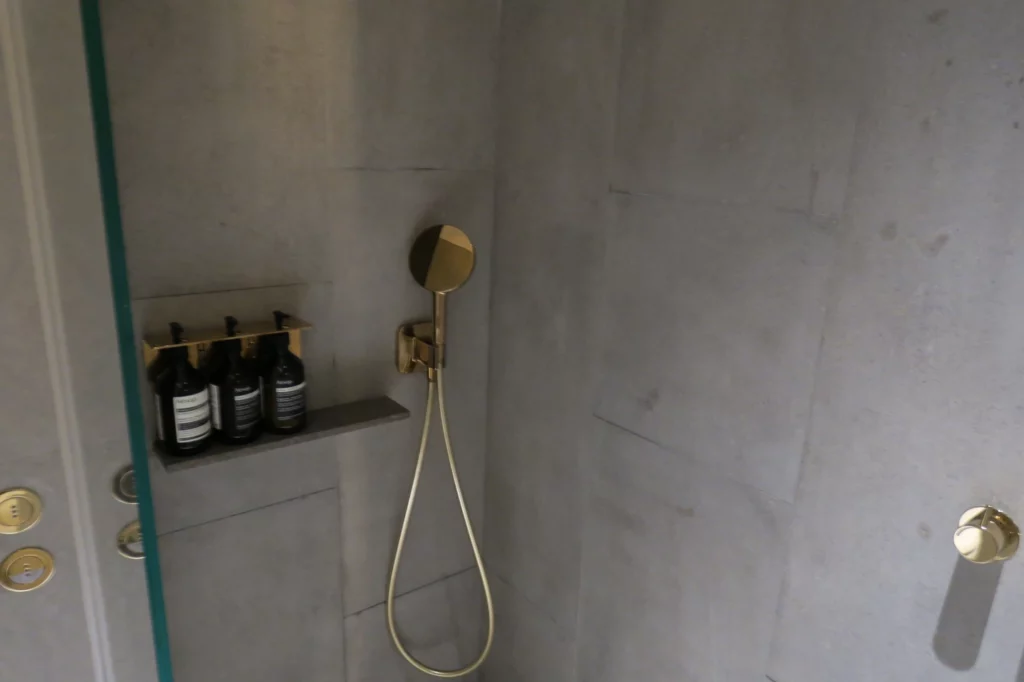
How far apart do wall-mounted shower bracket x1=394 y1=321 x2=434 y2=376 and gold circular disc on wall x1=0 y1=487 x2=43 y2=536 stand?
742 mm

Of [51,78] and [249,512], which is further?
[249,512]

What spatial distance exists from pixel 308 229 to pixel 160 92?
35 cm

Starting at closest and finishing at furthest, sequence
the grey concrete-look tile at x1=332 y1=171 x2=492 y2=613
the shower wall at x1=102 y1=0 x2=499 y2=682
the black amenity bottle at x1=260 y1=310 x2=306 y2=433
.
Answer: the shower wall at x1=102 y1=0 x2=499 y2=682 → the black amenity bottle at x1=260 y1=310 x2=306 y2=433 → the grey concrete-look tile at x1=332 y1=171 x2=492 y2=613

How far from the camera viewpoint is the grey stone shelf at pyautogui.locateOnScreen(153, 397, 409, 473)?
122cm

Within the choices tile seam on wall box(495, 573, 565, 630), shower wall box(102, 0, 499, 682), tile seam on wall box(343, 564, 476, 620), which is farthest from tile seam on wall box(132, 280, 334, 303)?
tile seam on wall box(495, 573, 565, 630)

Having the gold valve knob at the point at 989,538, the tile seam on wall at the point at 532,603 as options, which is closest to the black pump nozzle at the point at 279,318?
the tile seam on wall at the point at 532,603

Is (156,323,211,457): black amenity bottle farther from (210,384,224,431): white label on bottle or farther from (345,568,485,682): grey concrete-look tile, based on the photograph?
(345,568,485,682): grey concrete-look tile

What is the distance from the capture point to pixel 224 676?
1475 mm

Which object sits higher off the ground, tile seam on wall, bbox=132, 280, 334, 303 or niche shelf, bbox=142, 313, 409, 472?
tile seam on wall, bbox=132, 280, 334, 303

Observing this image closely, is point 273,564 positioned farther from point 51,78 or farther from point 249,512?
point 51,78

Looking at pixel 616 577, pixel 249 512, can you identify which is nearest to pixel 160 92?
pixel 249 512

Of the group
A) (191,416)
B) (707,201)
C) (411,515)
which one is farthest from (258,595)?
(707,201)

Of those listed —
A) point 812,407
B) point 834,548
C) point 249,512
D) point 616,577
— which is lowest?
point 616,577

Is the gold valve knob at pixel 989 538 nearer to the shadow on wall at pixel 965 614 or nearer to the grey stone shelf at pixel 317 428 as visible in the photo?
the shadow on wall at pixel 965 614
